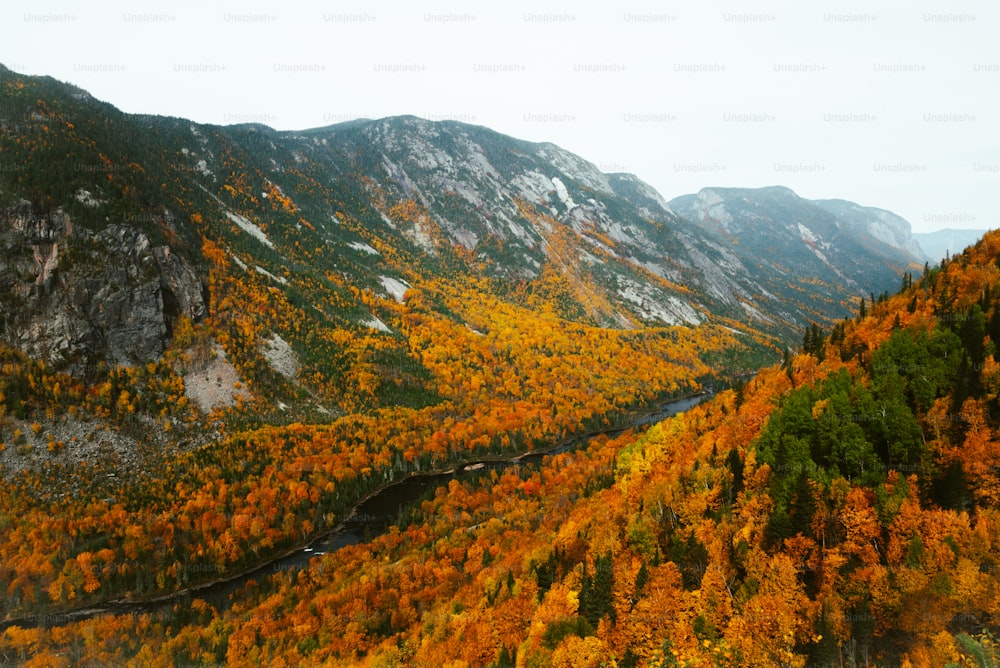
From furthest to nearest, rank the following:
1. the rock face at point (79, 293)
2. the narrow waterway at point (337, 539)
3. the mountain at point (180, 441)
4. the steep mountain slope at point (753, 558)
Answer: the rock face at point (79, 293) < the narrow waterway at point (337, 539) < the mountain at point (180, 441) < the steep mountain slope at point (753, 558)

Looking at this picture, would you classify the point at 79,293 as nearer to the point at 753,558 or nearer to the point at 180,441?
the point at 180,441

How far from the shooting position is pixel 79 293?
152m

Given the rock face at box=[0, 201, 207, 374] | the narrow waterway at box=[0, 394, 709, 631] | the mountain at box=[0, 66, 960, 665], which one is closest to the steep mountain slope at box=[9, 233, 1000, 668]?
the mountain at box=[0, 66, 960, 665]

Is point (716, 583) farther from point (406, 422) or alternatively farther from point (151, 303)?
point (151, 303)

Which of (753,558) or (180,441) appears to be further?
(180,441)

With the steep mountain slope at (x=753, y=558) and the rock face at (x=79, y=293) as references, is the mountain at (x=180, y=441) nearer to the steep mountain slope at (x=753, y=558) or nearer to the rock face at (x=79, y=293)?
the rock face at (x=79, y=293)

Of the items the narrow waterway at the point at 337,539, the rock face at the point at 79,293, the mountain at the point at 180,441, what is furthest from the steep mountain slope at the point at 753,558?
the rock face at the point at 79,293

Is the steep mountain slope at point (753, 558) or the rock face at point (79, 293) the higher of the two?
the rock face at point (79, 293)

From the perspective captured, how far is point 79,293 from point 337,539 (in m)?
116

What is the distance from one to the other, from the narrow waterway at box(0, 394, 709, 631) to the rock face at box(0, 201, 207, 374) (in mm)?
79817

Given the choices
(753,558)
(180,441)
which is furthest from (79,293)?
(753,558)

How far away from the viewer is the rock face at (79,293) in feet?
467

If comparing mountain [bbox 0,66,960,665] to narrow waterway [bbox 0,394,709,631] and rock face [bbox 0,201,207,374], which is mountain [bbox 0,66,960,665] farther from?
narrow waterway [bbox 0,394,709,631]

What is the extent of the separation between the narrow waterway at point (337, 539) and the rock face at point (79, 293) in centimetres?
7982
